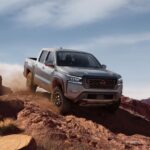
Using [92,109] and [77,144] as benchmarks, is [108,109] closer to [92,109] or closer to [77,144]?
[92,109]

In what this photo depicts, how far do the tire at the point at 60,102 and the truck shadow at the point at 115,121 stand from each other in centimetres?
79

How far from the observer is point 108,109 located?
17328 mm

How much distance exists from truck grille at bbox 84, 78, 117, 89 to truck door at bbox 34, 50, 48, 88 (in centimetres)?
261

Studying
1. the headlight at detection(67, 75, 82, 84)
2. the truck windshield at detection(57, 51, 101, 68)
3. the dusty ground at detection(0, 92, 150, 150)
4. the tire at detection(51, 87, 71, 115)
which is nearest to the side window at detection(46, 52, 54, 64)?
the truck windshield at detection(57, 51, 101, 68)

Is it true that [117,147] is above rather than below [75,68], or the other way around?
below

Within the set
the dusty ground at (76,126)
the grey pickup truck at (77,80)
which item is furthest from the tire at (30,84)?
the grey pickup truck at (77,80)

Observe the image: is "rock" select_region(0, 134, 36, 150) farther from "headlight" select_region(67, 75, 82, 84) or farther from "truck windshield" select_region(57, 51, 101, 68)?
"truck windshield" select_region(57, 51, 101, 68)

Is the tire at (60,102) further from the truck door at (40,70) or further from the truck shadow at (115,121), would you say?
the truck door at (40,70)

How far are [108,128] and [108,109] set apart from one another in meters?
1.07

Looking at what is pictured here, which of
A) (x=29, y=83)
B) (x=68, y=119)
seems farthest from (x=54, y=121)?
(x=29, y=83)

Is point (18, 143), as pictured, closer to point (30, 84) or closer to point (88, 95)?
point (88, 95)

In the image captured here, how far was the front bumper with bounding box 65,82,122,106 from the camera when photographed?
15.5m

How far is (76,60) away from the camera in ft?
56.2

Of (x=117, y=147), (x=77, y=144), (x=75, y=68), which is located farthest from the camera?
(x=75, y=68)
